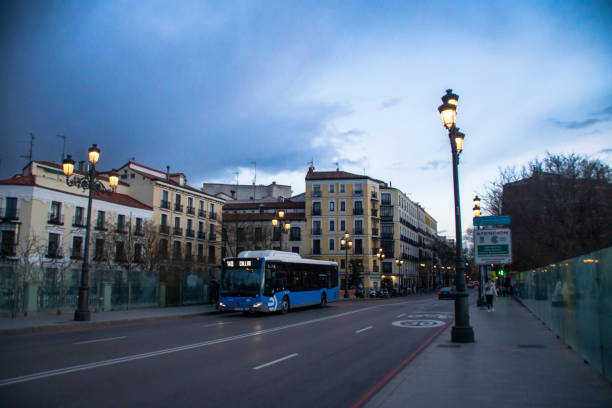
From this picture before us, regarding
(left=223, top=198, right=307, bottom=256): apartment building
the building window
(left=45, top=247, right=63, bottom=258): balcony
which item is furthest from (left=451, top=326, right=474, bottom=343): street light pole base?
the building window

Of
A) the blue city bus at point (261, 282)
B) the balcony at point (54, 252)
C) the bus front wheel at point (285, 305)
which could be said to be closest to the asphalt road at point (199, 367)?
the blue city bus at point (261, 282)

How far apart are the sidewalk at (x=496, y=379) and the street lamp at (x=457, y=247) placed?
498 mm

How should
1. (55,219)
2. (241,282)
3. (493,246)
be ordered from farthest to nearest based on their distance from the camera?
(55,219)
(241,282)
(493,246)

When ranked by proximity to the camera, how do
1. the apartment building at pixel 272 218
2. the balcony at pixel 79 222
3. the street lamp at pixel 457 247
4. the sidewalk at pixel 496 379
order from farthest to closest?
1. the apartment building at pixel 272 218
2. the balcony at pixel 79 222
3. the street lamp at pixel 457 247
4. the sidewalk at pixel 496 379

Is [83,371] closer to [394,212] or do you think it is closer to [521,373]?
[521,373]

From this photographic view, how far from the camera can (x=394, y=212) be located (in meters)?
85.1

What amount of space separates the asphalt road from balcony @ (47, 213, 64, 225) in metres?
31.2

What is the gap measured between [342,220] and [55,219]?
1737 inches

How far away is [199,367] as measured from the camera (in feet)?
30.7

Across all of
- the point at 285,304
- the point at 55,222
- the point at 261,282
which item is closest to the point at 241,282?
the point at 261,282

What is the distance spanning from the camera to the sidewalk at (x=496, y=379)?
6.48 metres

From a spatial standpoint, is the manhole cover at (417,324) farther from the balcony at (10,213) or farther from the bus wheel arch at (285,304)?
the balcony at (10,213)

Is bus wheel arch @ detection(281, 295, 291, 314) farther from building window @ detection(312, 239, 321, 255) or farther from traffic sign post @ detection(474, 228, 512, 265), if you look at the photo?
building window @ detection(312, 239, 321, 255)

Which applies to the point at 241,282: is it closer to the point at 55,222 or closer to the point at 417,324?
the point at 417,324
